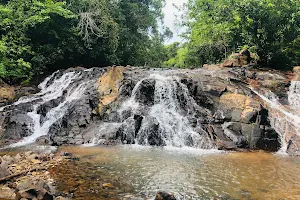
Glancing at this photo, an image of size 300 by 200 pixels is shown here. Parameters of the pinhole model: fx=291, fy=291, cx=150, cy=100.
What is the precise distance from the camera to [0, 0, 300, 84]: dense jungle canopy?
17.7 m

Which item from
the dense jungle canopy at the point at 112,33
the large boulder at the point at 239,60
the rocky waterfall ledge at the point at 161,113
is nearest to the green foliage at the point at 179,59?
the dense jungle canopy at the point at 112,33

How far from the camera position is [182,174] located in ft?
24.6

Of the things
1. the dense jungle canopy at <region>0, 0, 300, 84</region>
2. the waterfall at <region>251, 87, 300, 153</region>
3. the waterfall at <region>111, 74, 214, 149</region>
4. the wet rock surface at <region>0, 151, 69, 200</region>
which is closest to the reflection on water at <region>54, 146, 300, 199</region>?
the wet rock surface at <region>0, 151, 69, 200</region>

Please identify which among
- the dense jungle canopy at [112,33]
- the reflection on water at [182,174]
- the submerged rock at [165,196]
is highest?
the dense jungle canopy at [112,33]

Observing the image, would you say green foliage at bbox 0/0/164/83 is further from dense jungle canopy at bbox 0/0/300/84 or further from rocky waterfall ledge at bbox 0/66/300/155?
rocky waterfall ledge at bbox 0/66/300/155

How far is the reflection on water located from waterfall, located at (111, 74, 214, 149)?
1.30m

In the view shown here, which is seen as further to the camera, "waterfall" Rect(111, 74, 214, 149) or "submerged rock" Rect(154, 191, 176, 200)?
"waterfall" Rect(111, 74, 214, 149)

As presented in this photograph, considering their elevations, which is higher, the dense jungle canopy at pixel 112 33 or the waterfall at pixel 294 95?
the dense jungle canopy at pixel 112 33

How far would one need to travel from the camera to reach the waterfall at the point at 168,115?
11.7 metres

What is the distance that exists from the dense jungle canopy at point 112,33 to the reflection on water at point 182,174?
960 cm

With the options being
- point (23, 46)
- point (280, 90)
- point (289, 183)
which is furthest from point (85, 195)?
point (23, 46)

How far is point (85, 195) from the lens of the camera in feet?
19.2

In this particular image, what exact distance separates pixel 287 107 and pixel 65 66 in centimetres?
1590

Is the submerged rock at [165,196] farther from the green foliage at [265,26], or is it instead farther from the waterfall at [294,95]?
the green foliage at [265,26]
